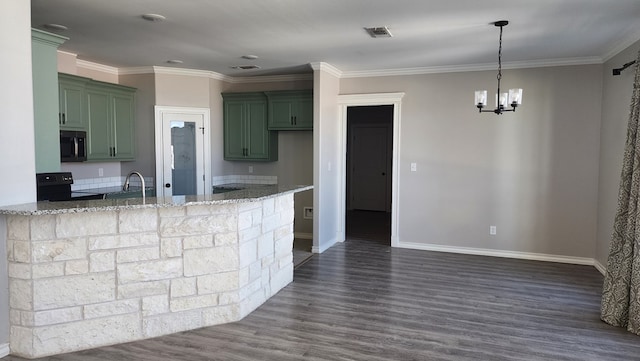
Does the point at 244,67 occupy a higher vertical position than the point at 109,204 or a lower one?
higher

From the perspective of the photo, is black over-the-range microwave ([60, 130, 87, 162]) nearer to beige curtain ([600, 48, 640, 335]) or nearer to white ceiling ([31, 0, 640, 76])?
white ceiling ([31, 0, 640, 76])

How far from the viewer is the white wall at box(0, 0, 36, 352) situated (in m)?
2.83

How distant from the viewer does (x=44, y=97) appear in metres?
3.77

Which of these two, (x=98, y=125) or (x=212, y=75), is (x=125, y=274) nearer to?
(x=98, y=125)

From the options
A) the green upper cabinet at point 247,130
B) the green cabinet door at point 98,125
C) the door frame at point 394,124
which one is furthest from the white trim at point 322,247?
the green cabinet door at point 98,125

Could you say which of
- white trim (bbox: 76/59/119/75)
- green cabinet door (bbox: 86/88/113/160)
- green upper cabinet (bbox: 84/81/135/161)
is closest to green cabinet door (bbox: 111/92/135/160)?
green upper cabinet (bbox: 84/81/135/161)

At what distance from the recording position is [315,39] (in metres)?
4.50

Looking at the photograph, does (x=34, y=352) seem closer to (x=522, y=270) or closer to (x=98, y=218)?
(x=98, y=218)

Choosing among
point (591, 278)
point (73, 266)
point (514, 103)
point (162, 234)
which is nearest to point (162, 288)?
point (162, 234)

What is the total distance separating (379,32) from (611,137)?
2.91 metres

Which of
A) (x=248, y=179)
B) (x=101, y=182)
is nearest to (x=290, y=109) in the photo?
(x=248, y=179)

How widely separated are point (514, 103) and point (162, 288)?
3.43 m

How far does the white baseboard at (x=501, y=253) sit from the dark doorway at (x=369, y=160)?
3.37 metres

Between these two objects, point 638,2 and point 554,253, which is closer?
point 638,2
